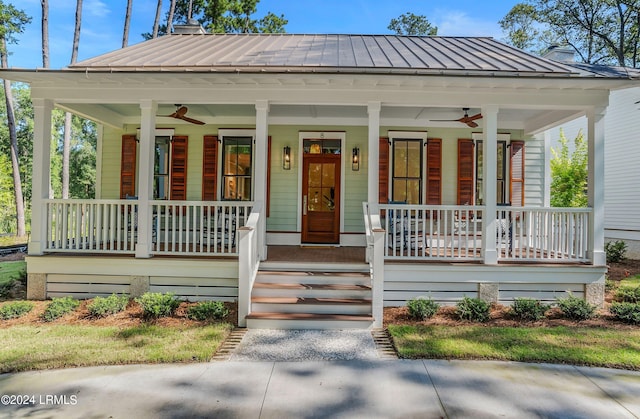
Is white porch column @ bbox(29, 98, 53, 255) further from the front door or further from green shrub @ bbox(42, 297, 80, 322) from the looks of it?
the front door

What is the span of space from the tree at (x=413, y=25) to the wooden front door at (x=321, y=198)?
21.1m

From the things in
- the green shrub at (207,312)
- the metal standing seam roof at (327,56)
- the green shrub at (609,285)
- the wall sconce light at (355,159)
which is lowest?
the green shrub at (207,312)

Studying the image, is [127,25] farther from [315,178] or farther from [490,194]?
[490,194]

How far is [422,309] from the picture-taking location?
500cm

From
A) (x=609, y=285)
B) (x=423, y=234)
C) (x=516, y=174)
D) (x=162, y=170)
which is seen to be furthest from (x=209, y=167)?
(x=609, y=285)

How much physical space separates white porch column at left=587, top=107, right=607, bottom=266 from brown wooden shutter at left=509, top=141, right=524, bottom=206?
2281 millimetres

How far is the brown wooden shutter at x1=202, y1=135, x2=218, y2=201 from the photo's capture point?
26.7ft

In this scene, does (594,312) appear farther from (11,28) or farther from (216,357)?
(11,28)

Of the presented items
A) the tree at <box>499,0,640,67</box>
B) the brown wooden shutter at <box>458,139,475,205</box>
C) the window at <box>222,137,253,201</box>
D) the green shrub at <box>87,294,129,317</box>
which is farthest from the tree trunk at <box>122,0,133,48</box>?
the tree at <box>499,0,640,67</box>

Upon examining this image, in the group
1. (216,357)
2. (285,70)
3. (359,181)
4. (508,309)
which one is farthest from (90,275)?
(508,309)

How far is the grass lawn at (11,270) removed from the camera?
7059mm

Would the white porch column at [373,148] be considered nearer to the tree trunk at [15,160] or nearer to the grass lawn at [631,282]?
the grass lawn at [631,282]

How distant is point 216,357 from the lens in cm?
397

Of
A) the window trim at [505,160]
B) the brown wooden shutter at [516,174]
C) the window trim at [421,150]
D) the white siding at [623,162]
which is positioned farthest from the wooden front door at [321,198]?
the white siding at [623,162]
